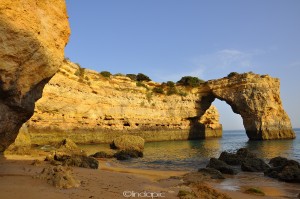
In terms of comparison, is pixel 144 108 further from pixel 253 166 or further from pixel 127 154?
pixel 253 166

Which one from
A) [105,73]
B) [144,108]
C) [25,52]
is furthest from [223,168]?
[105,73]

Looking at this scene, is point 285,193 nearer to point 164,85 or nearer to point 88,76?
point 88,76

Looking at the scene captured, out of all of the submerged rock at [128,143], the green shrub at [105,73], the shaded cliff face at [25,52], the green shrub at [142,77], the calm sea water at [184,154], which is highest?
the green shrub at [142,77]

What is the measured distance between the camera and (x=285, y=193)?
31.4 ft

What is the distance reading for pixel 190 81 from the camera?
57.4 m

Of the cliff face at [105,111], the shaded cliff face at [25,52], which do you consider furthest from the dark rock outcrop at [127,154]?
the cliff face at [105,111]

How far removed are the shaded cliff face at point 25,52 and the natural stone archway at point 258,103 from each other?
1692 inches

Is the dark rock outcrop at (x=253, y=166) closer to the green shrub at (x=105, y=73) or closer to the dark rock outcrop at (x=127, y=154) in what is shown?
the dark rock outcrop at (x=127, y=154)

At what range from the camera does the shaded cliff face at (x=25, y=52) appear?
8.27 meters

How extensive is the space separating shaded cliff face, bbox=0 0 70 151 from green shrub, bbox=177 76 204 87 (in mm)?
46633

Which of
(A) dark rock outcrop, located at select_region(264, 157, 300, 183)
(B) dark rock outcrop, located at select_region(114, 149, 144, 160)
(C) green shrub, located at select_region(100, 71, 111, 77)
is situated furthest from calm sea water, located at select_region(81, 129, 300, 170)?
(C) green shrub, located at select_region(100, 71, 111, 77)

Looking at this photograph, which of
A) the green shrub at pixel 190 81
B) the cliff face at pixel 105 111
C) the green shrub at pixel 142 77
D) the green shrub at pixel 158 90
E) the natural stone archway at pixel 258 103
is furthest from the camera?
the green shrub at pixel 142 77

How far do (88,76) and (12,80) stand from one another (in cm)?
3347

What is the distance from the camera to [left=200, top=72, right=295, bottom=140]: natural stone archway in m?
48.5
